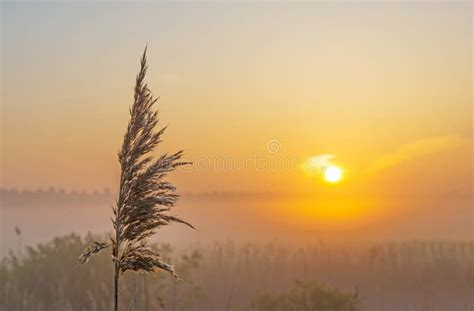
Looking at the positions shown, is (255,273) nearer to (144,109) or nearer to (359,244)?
(359,244)

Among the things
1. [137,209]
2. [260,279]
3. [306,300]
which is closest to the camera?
[137,209]

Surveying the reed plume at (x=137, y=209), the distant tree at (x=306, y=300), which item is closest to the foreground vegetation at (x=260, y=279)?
the distant tree at (x=306, y=300)

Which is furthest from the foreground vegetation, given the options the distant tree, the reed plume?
the reed plume

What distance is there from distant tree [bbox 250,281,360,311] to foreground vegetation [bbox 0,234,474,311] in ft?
0.16

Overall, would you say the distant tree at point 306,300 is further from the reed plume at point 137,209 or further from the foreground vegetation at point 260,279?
the reed plume at point 137,209

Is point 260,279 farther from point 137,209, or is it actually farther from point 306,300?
point 137,209

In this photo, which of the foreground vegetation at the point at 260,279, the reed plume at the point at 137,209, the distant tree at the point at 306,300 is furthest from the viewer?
the foreground vegetation at the point at 260,279

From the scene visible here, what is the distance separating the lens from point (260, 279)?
40.6 meters

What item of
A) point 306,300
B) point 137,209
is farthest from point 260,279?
point 137,209

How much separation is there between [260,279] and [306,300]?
14.0m

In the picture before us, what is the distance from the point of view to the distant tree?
85.3 ft

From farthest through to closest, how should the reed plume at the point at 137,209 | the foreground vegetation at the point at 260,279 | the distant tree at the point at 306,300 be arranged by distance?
the foreground vegetation at the point at 260,279, the distant tree at the point at 306,300, the reed plume at the point at 137,209

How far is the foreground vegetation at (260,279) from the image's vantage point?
1073 inches

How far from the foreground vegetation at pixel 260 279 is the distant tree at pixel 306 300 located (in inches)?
1.9
